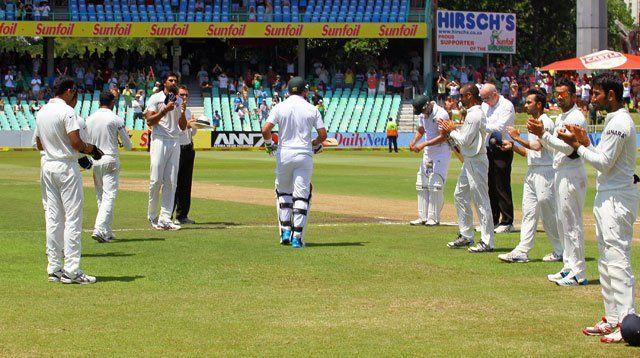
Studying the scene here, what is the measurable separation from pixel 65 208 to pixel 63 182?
0.90 feet

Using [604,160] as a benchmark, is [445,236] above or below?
below

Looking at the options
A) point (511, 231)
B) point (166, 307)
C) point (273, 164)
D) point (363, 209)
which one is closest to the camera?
point (166, 307)

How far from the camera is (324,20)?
6538 cm

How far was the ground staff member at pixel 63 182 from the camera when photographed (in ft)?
39.7

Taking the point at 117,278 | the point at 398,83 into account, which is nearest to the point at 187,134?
the point at 117,278

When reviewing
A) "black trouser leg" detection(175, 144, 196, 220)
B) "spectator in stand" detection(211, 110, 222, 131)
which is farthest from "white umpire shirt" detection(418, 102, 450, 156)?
"spectator in stand" detection(211, 110, 222, 131)

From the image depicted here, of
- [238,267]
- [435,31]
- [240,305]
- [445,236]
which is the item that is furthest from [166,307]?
[435,31]

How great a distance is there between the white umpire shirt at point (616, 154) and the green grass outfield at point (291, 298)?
129cm

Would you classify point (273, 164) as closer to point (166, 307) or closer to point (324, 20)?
point (324, 20)

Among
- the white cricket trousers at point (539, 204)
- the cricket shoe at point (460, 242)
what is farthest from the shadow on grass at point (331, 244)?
the white cricket trousers at point (539, 204)

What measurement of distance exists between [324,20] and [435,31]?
8.40 metres

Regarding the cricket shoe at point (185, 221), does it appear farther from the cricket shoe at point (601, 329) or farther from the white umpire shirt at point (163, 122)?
the cricket shoe at point (601, 329)

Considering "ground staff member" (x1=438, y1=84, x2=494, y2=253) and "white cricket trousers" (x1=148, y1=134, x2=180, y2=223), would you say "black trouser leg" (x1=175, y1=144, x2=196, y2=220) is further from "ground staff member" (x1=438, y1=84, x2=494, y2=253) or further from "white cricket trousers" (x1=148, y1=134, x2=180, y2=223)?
"ground staff member" (x1=438, y1=84, x2=494, y2=253)

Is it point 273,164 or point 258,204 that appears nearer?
point 258,204
